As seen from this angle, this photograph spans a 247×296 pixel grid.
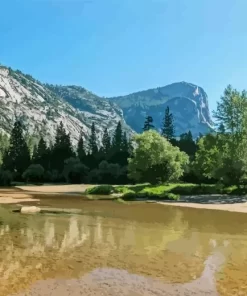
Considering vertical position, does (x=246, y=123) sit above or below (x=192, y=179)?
above

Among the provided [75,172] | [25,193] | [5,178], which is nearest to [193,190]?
[25,193]

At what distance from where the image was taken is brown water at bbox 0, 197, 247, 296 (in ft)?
47.5

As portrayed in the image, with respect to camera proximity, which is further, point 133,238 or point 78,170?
point 78,170

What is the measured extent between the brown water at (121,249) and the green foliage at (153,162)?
37468 mm

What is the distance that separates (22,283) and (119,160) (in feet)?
338

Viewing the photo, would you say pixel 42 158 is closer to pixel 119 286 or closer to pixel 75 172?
pixel 75 172

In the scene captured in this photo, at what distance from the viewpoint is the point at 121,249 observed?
65.5 ft

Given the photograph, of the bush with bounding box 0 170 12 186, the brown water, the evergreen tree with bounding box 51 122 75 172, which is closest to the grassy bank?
the brown water

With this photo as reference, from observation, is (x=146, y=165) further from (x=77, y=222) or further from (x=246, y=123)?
(x=77, y=222)

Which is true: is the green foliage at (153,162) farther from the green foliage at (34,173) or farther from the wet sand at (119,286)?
the wet sand at (119,286)

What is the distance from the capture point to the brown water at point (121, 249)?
47.5 feet

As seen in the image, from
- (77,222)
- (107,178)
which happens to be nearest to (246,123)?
(77,222)

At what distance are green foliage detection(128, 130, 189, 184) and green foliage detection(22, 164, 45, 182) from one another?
155 feet

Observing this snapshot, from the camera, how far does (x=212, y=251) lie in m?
19.9
